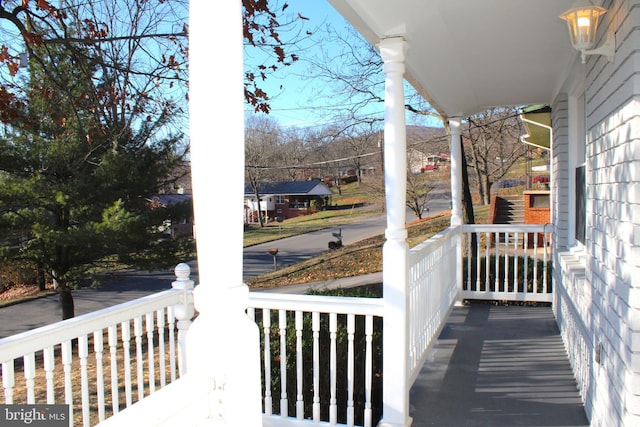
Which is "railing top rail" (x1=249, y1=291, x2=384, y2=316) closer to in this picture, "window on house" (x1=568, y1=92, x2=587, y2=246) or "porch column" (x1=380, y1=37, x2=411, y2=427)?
"porch column" (x1=380, y1=37, x2=411, y2=427)

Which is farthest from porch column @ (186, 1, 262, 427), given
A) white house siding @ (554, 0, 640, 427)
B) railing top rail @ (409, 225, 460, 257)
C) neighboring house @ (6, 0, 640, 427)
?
railing top rail @ (409, 225, 460, 257)

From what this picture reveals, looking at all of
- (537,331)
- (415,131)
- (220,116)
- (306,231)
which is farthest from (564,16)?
(306,231)

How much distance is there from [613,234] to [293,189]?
41786mm

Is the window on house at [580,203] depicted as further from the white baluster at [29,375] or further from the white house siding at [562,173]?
the white baluster at [29,375]

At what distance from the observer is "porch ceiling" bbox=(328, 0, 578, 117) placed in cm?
267

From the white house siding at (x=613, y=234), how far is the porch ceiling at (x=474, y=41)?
416mm

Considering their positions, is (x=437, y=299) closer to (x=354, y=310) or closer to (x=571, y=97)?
(x=354, y=310)

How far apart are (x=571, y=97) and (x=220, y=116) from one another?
440 centimetres

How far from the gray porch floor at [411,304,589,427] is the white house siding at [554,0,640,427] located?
0.98 ft

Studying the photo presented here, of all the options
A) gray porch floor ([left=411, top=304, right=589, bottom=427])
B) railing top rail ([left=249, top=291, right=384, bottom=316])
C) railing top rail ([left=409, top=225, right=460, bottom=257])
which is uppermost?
railing top rail ([left=409, top=225, right=460, bottom=257])

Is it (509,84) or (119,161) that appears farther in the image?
(119,161)

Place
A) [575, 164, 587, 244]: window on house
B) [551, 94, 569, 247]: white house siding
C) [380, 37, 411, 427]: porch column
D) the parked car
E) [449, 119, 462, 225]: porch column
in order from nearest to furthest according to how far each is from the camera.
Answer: [380, 37, 411, 427]: porch column < [575, 164, 587, 244]: window on house < [551, 94, 569, 247]: white house siding < [449, 119, 462, 225]: porch column < the parked car

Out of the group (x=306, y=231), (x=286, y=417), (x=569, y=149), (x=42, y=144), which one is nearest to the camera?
(x=286, y=417)

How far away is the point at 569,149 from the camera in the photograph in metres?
4.89
